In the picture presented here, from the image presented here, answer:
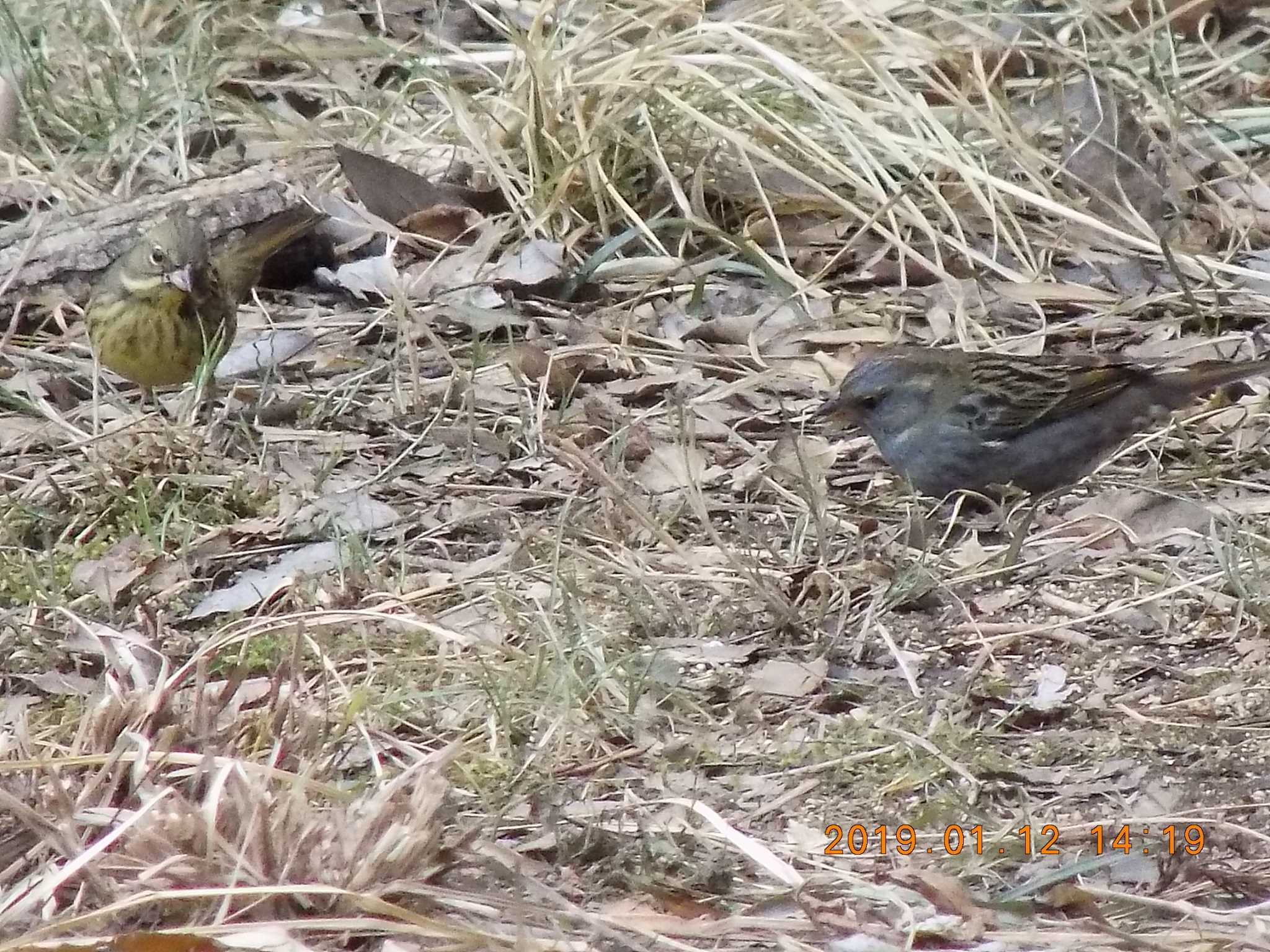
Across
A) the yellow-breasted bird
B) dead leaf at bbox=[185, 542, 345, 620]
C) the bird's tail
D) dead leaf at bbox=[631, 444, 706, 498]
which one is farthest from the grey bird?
the yellow-breasted bird

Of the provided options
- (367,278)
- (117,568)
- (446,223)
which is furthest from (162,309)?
(446,223)

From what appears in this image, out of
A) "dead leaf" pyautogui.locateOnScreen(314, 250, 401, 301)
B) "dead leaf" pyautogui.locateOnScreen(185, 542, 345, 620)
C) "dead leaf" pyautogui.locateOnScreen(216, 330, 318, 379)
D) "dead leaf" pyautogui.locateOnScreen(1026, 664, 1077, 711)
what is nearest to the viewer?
"dead leaf" pyautogui.locateOnScreen(1026, 664, 1077, 711)

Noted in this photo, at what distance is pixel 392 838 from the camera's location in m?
2.48

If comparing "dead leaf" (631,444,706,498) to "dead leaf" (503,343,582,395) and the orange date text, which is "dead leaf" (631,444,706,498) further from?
the orange date text

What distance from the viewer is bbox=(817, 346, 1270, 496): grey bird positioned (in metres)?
4.35

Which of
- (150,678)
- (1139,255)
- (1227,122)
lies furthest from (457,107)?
(150,678)

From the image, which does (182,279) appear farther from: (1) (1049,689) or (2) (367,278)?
(1) (1049,689)

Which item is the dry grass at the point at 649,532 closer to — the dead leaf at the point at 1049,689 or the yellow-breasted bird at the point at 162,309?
the dead leaf at the point at 1049,689

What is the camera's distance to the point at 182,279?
195 inches

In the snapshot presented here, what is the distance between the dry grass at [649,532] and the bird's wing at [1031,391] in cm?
24

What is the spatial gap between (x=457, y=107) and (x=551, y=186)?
0.49 meters

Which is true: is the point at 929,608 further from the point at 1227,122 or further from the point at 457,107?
the point at 1227,122

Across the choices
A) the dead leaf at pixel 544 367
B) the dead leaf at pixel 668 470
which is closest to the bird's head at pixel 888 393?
the dead leaf at pixel 668 470

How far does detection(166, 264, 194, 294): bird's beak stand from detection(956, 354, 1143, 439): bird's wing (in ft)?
7.17
